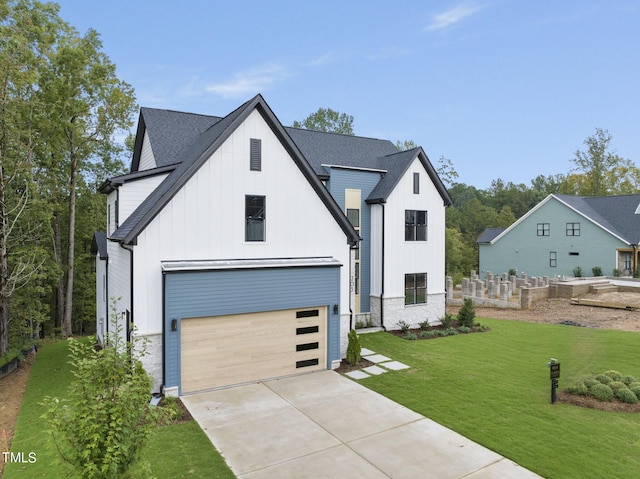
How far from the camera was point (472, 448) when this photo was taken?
8391 millimetres

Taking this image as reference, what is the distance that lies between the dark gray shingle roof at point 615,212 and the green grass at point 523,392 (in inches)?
881

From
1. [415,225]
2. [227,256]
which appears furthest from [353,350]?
[415,225]

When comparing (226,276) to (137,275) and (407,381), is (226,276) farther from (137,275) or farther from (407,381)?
(407,381)

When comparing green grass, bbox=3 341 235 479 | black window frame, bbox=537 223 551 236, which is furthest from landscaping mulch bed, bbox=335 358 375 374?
black window frame, bbox=537 223 551 236

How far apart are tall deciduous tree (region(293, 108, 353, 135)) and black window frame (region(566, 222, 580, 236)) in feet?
89.5

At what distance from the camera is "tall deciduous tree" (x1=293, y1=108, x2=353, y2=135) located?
52062mm

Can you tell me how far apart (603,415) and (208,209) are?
1187 cm

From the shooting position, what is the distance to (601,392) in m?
10.8

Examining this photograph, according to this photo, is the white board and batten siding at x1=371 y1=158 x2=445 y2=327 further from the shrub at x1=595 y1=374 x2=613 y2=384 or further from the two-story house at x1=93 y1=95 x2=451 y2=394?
the shrub at x1=595 y1=374 x2=613 y2=384

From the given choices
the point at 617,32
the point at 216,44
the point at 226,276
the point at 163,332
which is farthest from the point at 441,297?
the point at 216,44

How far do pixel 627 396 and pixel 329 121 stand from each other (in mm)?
46623

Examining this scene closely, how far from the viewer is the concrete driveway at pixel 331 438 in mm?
7617

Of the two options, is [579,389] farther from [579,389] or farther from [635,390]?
[635,390]

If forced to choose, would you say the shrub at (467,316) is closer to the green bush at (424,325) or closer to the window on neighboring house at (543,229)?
the green bush at (424,325)
